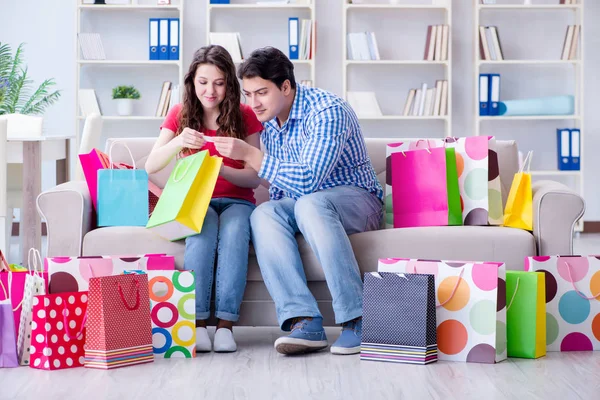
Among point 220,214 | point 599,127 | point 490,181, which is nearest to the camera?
point 220,214

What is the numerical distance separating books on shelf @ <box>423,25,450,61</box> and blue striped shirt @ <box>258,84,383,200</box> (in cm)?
335

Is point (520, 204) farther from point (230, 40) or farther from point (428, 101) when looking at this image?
point (230, 40)

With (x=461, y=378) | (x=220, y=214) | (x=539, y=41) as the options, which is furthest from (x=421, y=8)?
(x=461, y=378)

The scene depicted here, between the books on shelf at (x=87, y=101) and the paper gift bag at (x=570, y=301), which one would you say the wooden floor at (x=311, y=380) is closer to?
the paper gift bag at (x=570, y=301)

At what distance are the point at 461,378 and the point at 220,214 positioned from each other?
95 centimetres

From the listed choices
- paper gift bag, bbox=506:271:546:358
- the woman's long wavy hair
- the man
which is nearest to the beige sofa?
the man

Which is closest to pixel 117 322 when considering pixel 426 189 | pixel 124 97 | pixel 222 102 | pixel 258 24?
pixel 222 102

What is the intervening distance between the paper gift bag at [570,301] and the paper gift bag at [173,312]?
3.28 feet

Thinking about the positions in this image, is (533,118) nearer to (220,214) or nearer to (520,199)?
(520,199)

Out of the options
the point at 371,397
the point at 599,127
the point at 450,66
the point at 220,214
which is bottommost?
the point at 371,397

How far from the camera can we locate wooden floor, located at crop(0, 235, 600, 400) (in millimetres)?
1964

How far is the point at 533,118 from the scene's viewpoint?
597 cm

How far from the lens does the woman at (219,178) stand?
2.51 meters

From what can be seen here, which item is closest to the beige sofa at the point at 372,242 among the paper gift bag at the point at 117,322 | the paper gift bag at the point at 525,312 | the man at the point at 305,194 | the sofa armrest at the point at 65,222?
the sofa armrest at the point at 65,222
